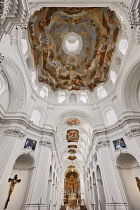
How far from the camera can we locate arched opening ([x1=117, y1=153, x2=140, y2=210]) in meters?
9.00

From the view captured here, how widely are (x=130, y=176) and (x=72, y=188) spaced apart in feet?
80.9

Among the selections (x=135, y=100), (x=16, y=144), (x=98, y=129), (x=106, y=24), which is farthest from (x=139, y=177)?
(x=106, y=24)

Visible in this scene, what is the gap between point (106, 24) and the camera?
12.1 metres

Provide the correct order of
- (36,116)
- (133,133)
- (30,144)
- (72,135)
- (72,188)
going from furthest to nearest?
(72,188) < (72,135) < (36,116) < (30,144) < (133,133)

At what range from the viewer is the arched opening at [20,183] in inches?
344

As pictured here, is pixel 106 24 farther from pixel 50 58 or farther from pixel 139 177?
pixel 139 177

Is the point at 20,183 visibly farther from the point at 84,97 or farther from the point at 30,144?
the point at 84,97

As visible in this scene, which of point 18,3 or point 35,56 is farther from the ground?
point 35,56

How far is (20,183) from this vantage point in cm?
962

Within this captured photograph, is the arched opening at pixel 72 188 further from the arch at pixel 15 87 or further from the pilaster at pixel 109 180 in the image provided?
the arch at pixel 15 87

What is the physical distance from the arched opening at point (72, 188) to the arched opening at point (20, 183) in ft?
69.3

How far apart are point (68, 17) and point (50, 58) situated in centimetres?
515

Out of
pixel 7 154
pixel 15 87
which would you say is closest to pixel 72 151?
pixel 7 154

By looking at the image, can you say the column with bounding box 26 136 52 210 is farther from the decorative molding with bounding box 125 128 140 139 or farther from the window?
the window
